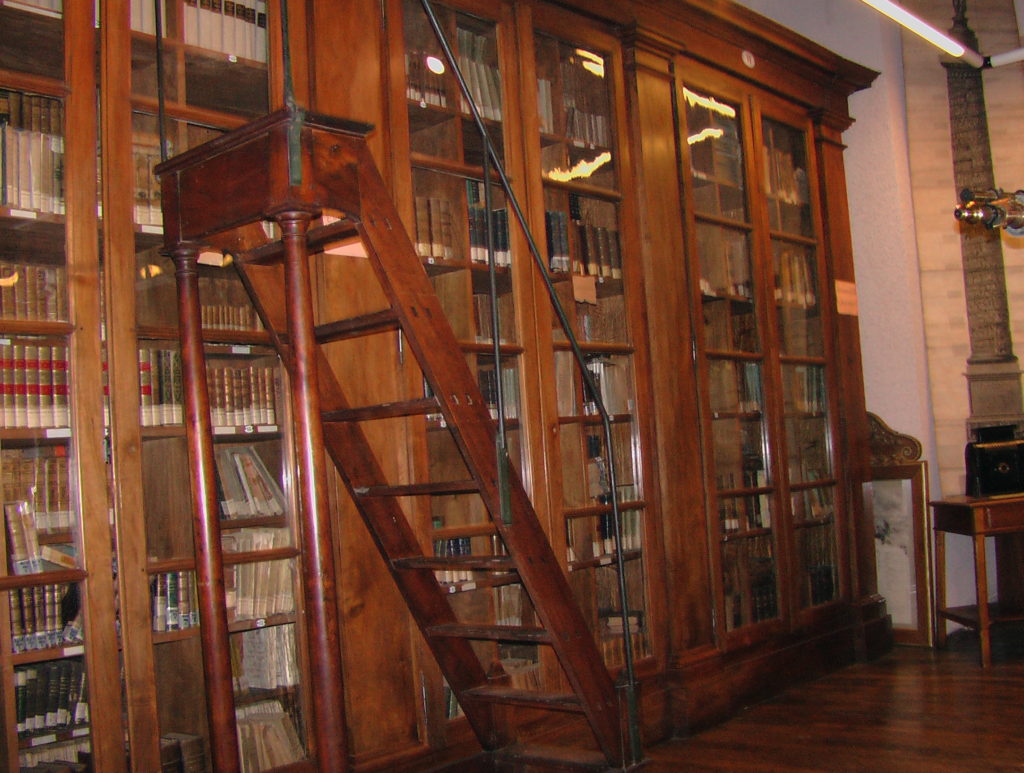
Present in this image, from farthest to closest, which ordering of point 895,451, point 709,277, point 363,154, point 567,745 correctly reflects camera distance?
point 895,451, point 709,277, point 567,745, point 363,154

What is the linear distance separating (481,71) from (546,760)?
2447 millimetres

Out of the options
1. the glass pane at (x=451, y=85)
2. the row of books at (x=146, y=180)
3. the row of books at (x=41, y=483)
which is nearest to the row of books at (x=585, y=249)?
the glass pane at (x=451, y=85)

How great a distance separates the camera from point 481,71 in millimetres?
3889

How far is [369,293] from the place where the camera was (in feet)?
11.1

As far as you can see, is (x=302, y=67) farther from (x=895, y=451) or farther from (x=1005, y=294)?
(x=1005, y=294)

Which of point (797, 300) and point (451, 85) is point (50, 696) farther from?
point (797, 300)

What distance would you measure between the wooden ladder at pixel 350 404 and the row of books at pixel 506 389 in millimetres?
Answer: 626

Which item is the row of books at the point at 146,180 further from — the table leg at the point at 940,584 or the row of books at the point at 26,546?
the table leg at the point at 940,584

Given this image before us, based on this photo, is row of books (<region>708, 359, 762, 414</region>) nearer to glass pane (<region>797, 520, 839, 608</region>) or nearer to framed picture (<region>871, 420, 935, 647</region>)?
glass pane (<region>797, 520, 839, 608</region>)

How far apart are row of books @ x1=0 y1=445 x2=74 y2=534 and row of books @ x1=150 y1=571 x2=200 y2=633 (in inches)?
11.9

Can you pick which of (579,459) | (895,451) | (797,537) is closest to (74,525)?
(579,459)

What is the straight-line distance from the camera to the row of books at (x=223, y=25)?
9.75ft

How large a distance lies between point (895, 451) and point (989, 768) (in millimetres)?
2658

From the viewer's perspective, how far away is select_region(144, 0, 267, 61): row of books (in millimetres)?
2971
